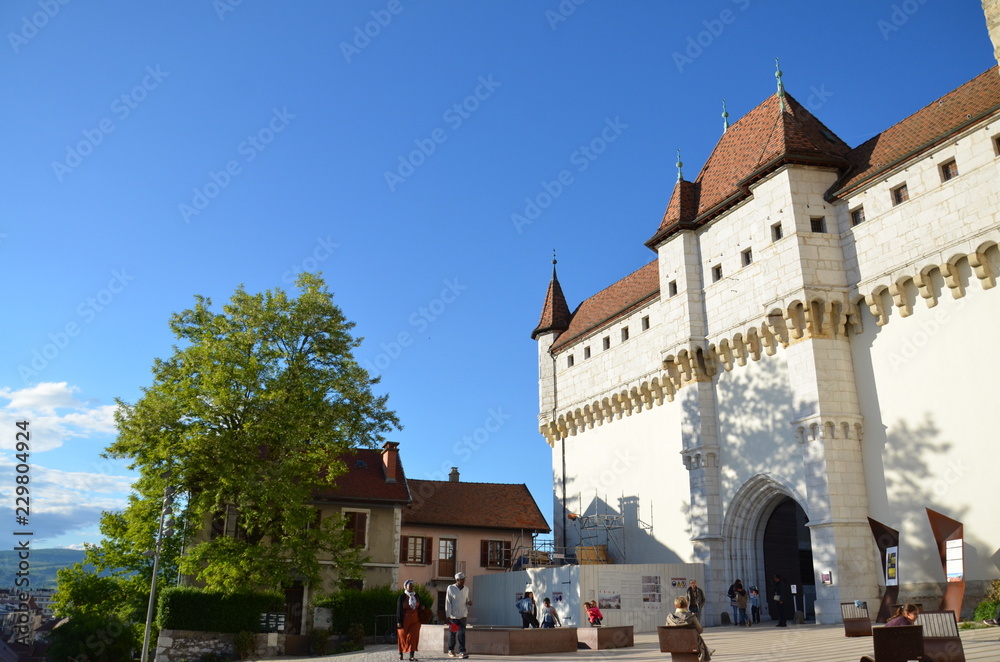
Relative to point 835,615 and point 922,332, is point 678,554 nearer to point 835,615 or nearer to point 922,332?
point 835,615

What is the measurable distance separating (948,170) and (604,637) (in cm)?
1402

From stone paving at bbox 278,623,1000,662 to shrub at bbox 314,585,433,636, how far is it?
843 cm

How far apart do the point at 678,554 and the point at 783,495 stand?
15.0 ft

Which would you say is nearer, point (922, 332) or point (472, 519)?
point (922, 332)

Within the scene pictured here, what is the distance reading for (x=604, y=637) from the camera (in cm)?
1581

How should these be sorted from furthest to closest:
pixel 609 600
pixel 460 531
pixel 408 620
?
1. pixel 460 531
2. pixel 609 600
3. pixel 408 620

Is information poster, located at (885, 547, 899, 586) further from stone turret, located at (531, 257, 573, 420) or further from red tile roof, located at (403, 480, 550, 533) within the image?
red tile roof, located at (403, 480, 550, 533)

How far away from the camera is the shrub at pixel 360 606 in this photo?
85.8 feet

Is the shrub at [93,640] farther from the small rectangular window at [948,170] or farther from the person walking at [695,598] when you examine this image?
the small rectangular window at [948,170]

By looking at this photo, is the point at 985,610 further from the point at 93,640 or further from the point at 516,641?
the point at 93,640

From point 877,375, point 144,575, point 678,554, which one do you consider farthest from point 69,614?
point 877,375

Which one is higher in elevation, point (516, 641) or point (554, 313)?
point (554, 313)

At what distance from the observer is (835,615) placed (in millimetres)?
19344

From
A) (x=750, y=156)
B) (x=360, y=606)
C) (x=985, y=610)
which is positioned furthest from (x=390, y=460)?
(x=985, y=610)
